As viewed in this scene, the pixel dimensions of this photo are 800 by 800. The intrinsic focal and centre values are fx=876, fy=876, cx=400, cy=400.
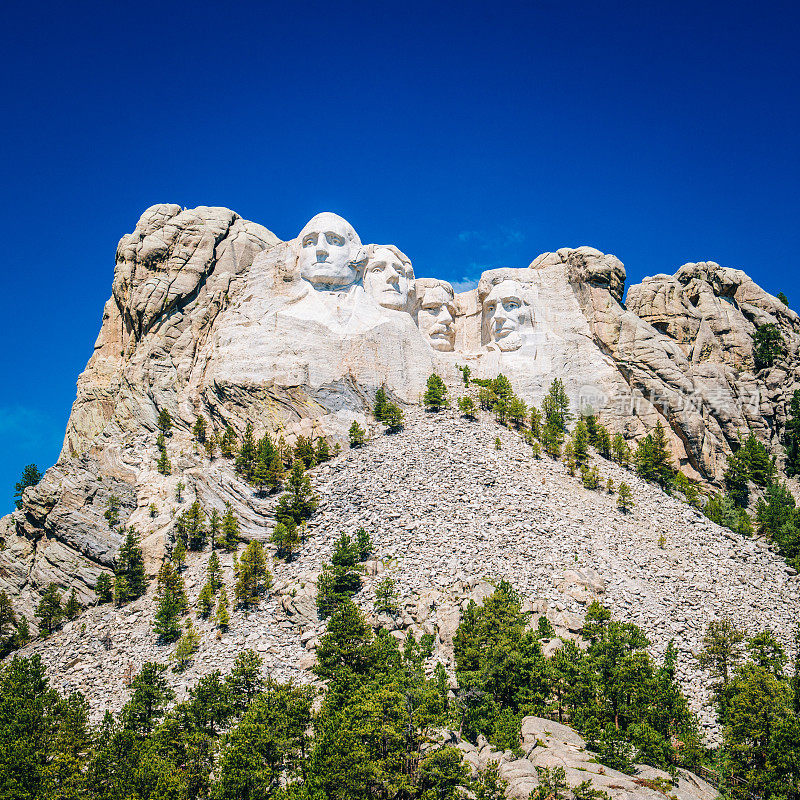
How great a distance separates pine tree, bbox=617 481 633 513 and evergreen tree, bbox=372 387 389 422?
647 inches

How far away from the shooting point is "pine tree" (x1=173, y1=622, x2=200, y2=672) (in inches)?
Answer: 1697

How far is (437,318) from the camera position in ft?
237

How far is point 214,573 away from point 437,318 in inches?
1238

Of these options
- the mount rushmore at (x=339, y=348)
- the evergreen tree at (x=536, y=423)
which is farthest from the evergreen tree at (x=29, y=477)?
the evergreen tree at (x=536, y=423)

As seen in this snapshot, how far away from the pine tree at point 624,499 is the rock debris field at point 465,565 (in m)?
0.57

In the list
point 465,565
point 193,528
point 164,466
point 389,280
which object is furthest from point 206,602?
point 389,280

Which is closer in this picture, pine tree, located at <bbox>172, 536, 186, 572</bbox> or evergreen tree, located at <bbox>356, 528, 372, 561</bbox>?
evergreen tree, located at <bbox>356, 528, 372, 561</bbox>

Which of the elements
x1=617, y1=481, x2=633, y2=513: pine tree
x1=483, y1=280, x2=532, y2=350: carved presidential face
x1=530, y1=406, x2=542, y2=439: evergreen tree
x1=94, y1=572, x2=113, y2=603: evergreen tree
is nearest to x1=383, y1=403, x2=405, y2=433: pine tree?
x1=530, y1=406, x2=542, y2=439: evergreen tree

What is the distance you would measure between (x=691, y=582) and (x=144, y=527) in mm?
32291

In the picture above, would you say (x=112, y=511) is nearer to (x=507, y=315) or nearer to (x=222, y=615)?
(x=222, y=615)

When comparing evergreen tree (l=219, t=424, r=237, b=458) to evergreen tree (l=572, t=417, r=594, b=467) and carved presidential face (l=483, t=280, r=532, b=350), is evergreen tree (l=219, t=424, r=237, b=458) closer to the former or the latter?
evergreen tree (l=572, t=417, r=594, b=467)

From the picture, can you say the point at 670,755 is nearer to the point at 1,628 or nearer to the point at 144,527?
the point at 144,527

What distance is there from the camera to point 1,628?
49281mm

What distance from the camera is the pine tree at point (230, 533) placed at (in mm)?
51109
